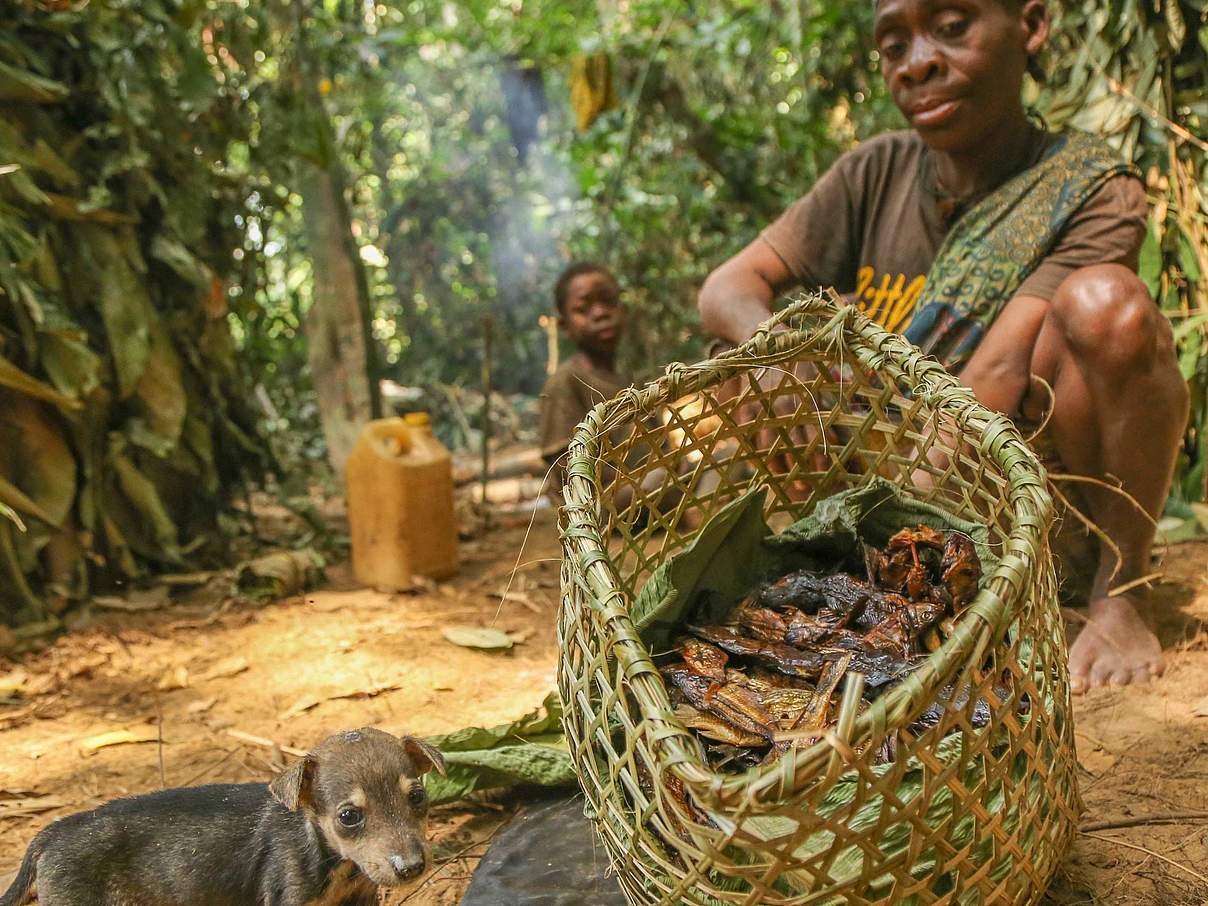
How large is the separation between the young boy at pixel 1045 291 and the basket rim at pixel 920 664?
29.3 inches

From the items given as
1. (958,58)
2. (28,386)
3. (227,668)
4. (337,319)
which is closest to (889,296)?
(958,58)

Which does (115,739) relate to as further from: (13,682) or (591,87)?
(591,87)

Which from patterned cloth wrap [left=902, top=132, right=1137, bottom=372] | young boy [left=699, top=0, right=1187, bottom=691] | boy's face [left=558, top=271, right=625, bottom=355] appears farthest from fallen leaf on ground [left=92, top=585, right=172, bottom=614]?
patterned cloth wrap [left=902, top=132, right=1137, bottom=372]

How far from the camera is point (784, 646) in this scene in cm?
196

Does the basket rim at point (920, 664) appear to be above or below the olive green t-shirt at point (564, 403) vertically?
above

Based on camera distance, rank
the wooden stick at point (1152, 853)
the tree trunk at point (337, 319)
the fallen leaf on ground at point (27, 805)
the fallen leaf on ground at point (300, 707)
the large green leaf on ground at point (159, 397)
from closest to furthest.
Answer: the wooden stick at point (1152, 853)
the fallen leaf on ground at point (27, 805)
the fallen leaf on ground at point (300, 707)
the large green leaf on ground at point (159, 397)
the tree trunk at point (337, 319)

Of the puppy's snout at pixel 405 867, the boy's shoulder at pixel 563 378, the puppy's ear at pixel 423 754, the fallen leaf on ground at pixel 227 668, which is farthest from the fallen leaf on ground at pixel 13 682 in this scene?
the boy's shoulder at pixel 563 378

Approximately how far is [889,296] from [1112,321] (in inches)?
28.9

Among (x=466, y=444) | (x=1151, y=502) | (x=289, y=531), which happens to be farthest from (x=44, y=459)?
(x=466, y=444)

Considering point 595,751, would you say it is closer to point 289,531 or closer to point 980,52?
point 980,52

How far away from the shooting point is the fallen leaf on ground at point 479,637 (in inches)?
134

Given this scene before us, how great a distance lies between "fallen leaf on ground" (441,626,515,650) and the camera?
3.41m

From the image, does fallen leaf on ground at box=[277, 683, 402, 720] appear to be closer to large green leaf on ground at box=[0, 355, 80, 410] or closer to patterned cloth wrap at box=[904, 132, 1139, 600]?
large green leaf on ground at box=[0, 355, 80, 410]

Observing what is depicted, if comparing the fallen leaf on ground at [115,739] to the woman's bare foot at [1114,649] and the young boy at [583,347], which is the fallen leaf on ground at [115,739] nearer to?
the young boy at [583,347]
